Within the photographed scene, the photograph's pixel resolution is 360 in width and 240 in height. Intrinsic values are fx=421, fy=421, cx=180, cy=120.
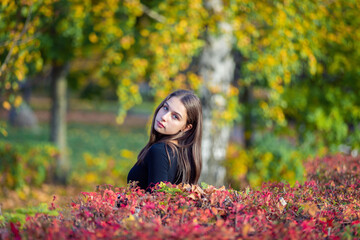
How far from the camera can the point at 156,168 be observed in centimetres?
267

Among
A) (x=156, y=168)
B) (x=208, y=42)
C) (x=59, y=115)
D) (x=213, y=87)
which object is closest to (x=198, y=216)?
(x=156, y=168)

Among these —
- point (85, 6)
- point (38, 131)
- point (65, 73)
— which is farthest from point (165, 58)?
point (38, 131)

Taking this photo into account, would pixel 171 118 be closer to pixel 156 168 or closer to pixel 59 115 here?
pixel 156 168

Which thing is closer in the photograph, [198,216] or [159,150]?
[198,216]

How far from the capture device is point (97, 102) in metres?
10.5

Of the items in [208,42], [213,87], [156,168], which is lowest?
[156,168]

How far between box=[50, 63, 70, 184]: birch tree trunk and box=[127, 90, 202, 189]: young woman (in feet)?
22.5

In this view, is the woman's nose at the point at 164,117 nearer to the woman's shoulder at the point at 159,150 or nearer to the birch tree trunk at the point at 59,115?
the woman's shoulder at the point at 159,150

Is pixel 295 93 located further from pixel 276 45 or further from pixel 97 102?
pixel 97 102

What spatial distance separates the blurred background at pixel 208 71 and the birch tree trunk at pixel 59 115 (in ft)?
0.08

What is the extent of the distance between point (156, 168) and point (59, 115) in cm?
748

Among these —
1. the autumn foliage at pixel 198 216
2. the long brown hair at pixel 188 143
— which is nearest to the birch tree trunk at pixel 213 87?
the long brown hair at pixel 188 143

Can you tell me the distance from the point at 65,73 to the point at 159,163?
7375 millimetres

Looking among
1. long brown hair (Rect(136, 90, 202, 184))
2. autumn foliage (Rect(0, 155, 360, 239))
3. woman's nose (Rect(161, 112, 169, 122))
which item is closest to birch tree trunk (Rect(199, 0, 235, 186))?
long brown hair (Rect(136, 90, 202, 184))
